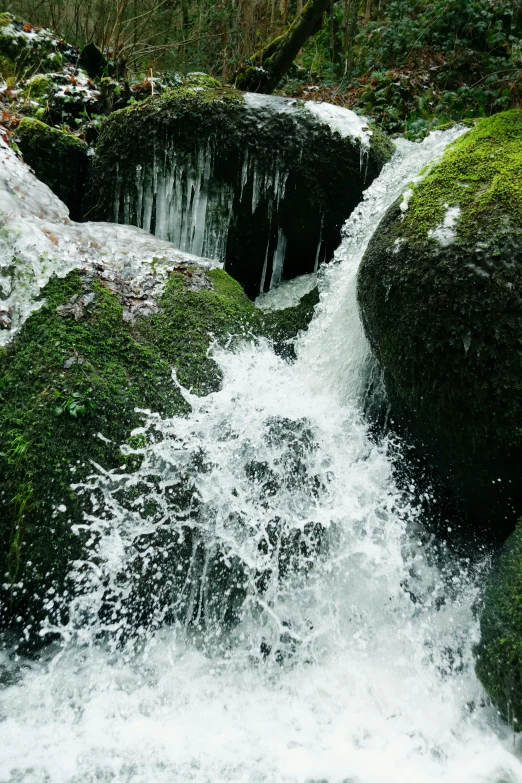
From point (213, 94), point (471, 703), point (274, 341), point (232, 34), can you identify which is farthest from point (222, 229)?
point (232, 34)

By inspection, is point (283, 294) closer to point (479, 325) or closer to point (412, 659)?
point (479, 325)

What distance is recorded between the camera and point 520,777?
7.01 feet

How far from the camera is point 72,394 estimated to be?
2957 millimetres

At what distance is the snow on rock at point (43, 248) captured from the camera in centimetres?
346

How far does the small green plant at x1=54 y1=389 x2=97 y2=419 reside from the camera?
114 inches

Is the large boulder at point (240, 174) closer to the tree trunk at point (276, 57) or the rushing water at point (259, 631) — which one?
the rushing water at point (259, 631)

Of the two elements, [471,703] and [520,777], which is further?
[471,703]

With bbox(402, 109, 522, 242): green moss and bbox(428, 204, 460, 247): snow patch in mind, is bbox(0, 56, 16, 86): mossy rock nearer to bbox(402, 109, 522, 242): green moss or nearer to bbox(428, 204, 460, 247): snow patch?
bbox(402, 109, 522, 242): green moss

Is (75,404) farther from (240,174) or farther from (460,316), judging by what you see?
(240,174)

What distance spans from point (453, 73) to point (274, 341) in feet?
20.1

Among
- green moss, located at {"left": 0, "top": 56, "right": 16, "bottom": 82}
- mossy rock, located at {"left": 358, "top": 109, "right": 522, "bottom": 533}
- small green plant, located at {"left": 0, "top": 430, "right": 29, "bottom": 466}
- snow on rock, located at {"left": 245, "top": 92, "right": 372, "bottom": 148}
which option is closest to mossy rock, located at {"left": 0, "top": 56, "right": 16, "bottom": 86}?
green moss, located at {"left": 0, "top": 56, "right": 16, "bottom": 82}

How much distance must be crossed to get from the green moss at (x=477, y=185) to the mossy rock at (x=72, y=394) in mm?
1473

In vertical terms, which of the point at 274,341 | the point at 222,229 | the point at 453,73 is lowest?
the point at 274,341

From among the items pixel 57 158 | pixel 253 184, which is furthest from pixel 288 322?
pixel 57 158
